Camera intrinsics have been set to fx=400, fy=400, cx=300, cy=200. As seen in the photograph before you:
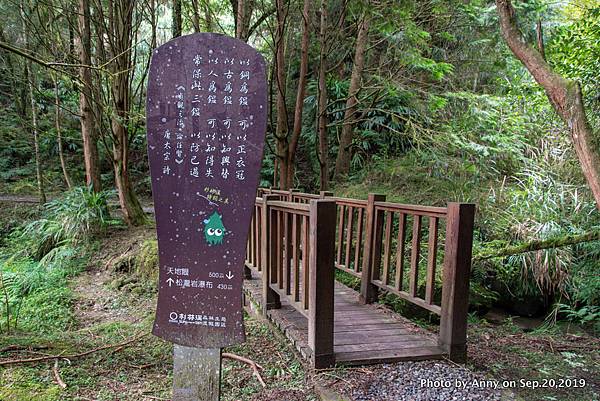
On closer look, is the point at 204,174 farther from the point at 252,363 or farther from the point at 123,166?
the point at 123,166

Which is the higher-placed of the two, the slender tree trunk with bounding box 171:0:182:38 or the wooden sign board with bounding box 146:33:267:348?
the slender tree trunk with bounding box 171:0:182:38

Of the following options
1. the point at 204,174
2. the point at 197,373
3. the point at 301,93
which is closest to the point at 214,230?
the point at 204,174

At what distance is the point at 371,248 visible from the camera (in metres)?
4.09

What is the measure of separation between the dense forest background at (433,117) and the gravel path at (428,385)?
2.37 m

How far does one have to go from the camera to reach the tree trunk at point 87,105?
6.73 meters

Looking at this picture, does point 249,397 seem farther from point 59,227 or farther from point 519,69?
point 519,69

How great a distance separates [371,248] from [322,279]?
1.39 meters

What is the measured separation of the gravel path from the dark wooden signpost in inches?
40.8

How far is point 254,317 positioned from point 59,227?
492 centimetres

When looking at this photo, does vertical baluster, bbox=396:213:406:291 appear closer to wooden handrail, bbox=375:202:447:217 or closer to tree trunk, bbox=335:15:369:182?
wooden handrail, bbox=375:202:447:217

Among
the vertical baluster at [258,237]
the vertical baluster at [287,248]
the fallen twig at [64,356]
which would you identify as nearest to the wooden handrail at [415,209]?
Result: the vertical baluster at [287,248]

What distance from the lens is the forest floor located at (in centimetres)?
260

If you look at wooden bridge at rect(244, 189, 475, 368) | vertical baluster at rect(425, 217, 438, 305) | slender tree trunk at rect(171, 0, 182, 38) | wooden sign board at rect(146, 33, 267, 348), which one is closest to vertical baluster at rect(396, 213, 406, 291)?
wooden bridge at rect(244, 189, 475, 368)

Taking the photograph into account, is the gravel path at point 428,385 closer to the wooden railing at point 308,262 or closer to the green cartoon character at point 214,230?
the wooden railing at point 308,262
